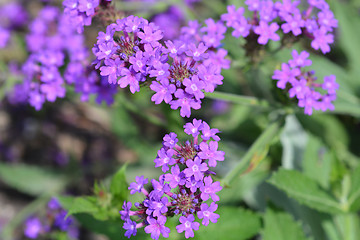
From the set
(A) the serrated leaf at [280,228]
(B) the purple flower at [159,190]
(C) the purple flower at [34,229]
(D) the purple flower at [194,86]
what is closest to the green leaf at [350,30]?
(A) the serrated leaf at [280,228]

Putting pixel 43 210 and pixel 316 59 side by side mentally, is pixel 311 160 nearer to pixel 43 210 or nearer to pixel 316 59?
pixel 316 59

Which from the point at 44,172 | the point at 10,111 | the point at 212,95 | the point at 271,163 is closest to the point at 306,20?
the point at 212,95

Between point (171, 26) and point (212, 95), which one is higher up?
point (171, 26)

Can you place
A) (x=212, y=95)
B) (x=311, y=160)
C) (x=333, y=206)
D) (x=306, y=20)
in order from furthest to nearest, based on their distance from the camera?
(x=311, y=160), (x=333, y=206), (x=306, y=20), (x=212, y=95)

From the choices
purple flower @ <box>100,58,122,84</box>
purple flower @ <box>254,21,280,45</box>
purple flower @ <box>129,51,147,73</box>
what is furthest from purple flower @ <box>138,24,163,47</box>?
purple flower @ <box>254,21,280,45</box>

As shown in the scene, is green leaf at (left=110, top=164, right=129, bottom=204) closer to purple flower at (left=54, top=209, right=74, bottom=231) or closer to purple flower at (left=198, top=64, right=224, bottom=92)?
purple flower at (left=198, top=64, right=224, bottom=92)

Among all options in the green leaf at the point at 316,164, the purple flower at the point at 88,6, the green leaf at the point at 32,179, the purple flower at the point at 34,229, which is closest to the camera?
the purple flower at the point at 88,6

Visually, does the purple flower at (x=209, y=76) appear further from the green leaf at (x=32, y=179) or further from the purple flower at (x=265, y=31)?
the green leaf at (x=32, y=179)
